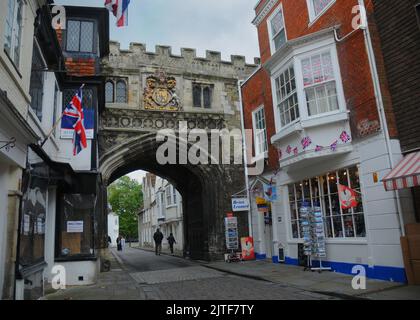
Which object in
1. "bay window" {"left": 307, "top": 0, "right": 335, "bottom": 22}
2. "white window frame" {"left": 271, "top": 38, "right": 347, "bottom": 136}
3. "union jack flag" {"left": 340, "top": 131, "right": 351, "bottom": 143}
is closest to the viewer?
"union jack flag" {"left": 340, "top": 131, "right": 351, "bottom": 143}

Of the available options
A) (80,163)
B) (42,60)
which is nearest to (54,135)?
(80,163)

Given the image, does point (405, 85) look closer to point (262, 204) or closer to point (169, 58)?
point (262, 204)

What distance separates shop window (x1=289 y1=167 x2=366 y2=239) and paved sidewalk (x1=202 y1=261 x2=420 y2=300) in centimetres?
122

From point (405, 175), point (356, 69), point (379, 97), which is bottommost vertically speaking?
point (405, 175)

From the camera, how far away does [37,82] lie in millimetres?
8930

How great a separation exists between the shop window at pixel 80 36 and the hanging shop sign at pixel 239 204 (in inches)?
338

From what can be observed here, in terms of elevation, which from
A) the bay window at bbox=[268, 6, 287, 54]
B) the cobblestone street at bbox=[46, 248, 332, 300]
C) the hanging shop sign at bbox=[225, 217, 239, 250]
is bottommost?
the cobblestone street at bbox=[46, 248, 332, 300]

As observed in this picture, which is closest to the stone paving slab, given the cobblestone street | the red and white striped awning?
the cobblestone street

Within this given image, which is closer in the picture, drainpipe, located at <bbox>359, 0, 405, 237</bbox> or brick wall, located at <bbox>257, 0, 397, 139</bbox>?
drainpipe, located at <bbox>359, 0, 405, 237</bbox>

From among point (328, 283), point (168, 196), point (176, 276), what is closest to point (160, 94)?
point (176, 276)

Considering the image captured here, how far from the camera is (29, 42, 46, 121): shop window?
8.44 metres

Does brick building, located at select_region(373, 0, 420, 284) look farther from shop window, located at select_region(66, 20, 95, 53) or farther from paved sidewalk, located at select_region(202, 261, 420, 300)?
shop window, located at select_region(66, 20, 95, 53)

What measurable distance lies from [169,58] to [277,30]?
5.40 m

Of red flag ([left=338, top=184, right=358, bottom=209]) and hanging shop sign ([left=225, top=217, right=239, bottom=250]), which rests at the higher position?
red flag ([left=338, top=184, right=358, bottom=209])
